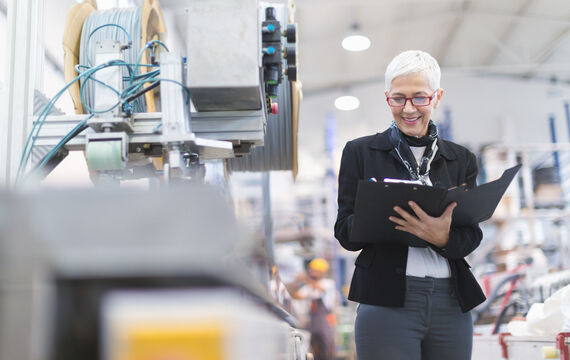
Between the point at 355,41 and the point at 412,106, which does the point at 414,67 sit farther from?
the point at 355,41

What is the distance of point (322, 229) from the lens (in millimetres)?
7617

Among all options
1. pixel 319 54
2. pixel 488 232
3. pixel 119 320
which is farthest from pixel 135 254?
pixel 319 54

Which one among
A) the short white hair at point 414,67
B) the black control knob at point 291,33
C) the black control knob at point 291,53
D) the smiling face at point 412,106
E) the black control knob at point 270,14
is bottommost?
the smiling face at point 412,106

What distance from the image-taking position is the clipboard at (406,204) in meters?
1.21

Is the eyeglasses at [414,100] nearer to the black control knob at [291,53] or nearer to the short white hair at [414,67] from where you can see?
the short white hair at [414,67]

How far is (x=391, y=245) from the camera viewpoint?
53.7 inches

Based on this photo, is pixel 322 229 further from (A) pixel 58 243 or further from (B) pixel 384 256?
(A) pixel 58 243

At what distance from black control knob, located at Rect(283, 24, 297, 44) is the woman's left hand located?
618 mm

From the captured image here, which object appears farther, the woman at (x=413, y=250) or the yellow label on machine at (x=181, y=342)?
the woman at (x=413, y=250)

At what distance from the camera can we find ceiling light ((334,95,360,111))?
11.0m

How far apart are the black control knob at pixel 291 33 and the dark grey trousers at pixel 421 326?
0.71m

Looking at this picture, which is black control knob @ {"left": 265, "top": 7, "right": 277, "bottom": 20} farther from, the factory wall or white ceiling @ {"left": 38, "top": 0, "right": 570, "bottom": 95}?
the factory wall

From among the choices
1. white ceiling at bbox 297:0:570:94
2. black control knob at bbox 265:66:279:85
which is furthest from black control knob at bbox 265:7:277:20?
white ceiling at bbox 297:0:570:94

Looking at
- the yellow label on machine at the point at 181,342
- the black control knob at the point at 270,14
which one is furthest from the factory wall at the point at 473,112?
the yellow label on machine at the point at 181,342
